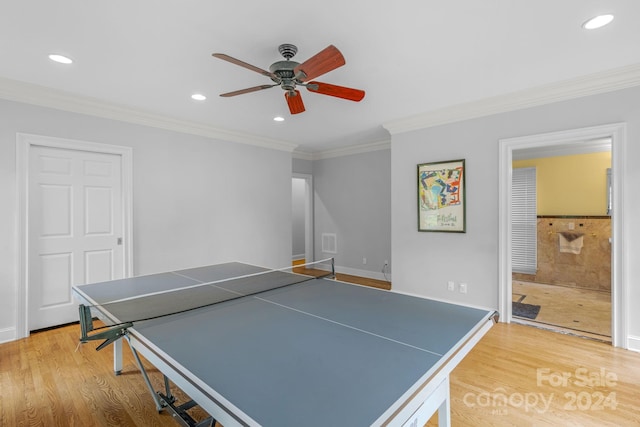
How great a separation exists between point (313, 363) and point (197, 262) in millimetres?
3730

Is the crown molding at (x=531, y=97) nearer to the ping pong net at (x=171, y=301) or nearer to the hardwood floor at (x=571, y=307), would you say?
the hardwood floor at (x=571, y=307)

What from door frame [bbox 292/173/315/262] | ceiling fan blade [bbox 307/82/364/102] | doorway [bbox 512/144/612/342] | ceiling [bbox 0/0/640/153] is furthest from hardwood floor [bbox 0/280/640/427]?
door frame [bbox 292/173/315/262]

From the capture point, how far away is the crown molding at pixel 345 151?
544 cm

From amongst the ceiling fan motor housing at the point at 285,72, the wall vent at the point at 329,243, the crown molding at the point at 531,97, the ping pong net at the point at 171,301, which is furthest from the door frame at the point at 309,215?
the ceiling fan motor housing at the point at 285,72

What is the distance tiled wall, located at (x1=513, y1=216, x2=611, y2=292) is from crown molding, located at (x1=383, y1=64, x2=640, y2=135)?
114 inches

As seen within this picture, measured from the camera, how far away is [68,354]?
277 centimetres

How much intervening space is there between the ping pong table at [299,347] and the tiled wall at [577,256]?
468 centimetres

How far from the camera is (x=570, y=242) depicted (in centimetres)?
503

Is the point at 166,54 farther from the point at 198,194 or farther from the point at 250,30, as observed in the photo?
the point at 198,194

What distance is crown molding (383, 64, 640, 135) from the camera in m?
2.74

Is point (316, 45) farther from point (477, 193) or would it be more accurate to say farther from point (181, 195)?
point (181, 195)

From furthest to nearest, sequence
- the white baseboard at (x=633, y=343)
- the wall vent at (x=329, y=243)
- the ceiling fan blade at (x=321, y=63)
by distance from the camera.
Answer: the wall vent at (x=329, y=243)
the white baseboard at (x=633, y=343)
the ceiling fan blade at (x=321, y=63)

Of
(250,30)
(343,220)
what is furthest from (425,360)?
(343,220)

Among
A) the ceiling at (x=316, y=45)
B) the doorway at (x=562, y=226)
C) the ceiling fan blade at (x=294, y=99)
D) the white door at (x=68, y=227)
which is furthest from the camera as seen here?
the doorway at (x=562, y=226)
